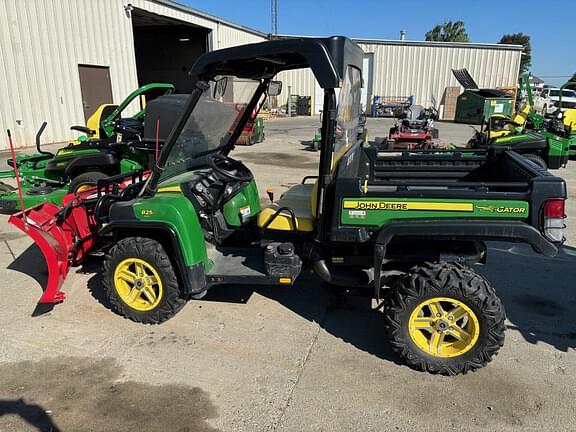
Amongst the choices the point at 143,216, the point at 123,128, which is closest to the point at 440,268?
the point at 143,216

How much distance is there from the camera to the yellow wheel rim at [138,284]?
3.44 meters

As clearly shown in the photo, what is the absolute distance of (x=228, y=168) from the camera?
4062mm

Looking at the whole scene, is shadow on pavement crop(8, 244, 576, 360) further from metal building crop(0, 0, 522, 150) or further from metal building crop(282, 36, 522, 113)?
metal building crop(282, 36, 522, 113)

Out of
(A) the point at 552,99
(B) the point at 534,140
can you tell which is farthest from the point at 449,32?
(B) the point at 534,140

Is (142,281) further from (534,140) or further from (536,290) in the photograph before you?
(534,140)

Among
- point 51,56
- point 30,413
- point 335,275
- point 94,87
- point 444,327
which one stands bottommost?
point 30,413

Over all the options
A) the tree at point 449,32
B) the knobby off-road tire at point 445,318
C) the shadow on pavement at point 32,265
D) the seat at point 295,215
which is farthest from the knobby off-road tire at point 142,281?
the tree at point 449,32

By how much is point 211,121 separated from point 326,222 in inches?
55.5

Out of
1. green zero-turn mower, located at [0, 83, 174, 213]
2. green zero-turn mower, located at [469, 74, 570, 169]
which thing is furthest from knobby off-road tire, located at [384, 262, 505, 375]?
green zero-turn mower, located at [469, 74, 570, 169]

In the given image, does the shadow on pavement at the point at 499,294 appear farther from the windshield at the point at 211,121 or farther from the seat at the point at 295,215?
the windshield at the point at 211,121

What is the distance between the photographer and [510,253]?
16.4 ft

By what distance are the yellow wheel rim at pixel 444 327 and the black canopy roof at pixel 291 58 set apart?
157 centimetres

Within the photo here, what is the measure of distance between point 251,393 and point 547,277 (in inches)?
128

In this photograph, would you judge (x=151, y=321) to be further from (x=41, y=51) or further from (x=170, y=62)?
(x=170, y=62)
